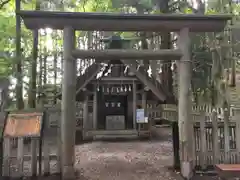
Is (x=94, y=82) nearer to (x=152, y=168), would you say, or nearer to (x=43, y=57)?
(x=43, y=57)

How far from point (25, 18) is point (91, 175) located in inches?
184

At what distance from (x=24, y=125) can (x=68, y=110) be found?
1.17 m

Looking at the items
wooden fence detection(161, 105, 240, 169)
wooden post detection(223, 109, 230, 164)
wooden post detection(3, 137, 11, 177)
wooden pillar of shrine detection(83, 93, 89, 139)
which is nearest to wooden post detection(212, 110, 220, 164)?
wooden fence detection(161, 105, 240, 169)

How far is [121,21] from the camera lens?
6969 millimetres

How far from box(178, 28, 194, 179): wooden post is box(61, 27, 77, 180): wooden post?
3.03m

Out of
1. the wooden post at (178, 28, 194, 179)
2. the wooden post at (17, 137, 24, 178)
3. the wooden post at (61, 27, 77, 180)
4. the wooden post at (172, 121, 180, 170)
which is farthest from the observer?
the wooden post at (172, 121, 180, 170)

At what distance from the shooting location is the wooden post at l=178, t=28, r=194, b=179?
6.92 m

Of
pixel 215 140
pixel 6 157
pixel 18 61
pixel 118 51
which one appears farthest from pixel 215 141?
pixel 18 61

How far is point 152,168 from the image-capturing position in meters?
7.85

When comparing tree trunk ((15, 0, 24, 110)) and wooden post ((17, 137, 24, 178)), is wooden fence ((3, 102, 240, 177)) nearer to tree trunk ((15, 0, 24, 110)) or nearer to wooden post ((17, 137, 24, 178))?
wooden post ((17, 137, 24, 178))

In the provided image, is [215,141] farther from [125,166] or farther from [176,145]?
[125,166]

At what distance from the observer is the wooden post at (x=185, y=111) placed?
692cm

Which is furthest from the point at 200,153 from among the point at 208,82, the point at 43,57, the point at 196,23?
the point at 43,57

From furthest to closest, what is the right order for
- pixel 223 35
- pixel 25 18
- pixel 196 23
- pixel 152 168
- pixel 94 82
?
pixel 94 82 < pixel 223 35 < pixel 152 168 < pixel 196 23 < pixel 25 18
